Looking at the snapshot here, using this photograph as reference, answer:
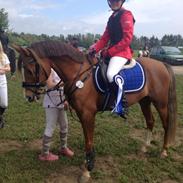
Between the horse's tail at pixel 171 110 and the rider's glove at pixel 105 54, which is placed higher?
the rider's glove at pixel 105 54

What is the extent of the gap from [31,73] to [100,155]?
6.64 feet

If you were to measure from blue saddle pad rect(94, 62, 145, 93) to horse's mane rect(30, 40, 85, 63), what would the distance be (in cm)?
48

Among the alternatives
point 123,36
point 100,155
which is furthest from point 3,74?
point 123,36

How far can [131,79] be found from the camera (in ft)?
15.8

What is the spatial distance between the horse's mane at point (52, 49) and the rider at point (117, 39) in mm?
503

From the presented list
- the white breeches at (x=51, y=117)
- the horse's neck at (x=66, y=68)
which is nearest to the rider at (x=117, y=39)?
the horse's neck at (x=66, y=68)

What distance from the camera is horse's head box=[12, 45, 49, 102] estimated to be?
400 cm

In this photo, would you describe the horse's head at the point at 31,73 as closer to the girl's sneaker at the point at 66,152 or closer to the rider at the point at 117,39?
the rider at the point at 117,39

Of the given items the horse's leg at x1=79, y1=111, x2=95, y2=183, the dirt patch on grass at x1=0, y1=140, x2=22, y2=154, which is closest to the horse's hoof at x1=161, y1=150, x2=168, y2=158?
the horse's leg at x1=79, y1=111, x2=95, y2=183

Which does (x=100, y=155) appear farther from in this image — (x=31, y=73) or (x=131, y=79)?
(x=31, y=73)

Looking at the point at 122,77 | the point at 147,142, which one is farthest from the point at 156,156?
the point at 122,77

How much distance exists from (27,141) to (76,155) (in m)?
1.16

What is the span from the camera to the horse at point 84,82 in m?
4.07

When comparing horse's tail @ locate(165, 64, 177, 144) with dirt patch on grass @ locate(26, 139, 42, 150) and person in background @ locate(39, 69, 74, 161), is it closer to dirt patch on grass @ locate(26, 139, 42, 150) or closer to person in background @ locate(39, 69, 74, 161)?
person in background @ locate(39, 69, 74, 161)
